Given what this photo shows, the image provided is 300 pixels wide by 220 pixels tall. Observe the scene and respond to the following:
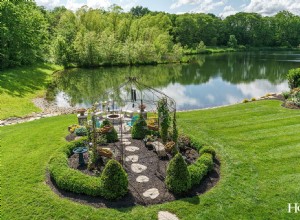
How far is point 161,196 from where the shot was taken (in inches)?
370

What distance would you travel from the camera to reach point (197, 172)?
33.9 ft

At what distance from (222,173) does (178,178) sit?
2.55 metres

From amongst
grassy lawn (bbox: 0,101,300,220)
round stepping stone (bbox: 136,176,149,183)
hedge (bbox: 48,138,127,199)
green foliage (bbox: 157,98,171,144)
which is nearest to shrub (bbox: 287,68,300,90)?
grassy lawn (bbox: 0,101,300,220)

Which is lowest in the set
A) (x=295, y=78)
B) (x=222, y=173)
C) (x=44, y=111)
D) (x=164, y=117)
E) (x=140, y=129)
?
(x=222, y=173)

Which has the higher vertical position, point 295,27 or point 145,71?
point 295,27

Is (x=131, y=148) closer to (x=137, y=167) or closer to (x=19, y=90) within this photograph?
(x=137, y=167)

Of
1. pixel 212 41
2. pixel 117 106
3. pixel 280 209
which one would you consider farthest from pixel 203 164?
pixel 212 41

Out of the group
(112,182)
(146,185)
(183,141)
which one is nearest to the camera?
(112,182)

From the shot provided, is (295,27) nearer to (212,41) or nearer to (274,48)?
(274,48)

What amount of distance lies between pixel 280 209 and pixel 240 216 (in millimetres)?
1475

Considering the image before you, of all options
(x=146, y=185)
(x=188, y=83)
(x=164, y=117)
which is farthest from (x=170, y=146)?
(x=188, y=83)

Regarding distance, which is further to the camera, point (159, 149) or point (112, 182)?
point (159, 149)

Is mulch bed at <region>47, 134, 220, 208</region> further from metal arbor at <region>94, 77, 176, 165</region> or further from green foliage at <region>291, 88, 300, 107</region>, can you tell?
green foliage at <region>291, 88, 300, 107</region>

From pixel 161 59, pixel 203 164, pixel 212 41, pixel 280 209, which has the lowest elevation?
pixel 280 209
